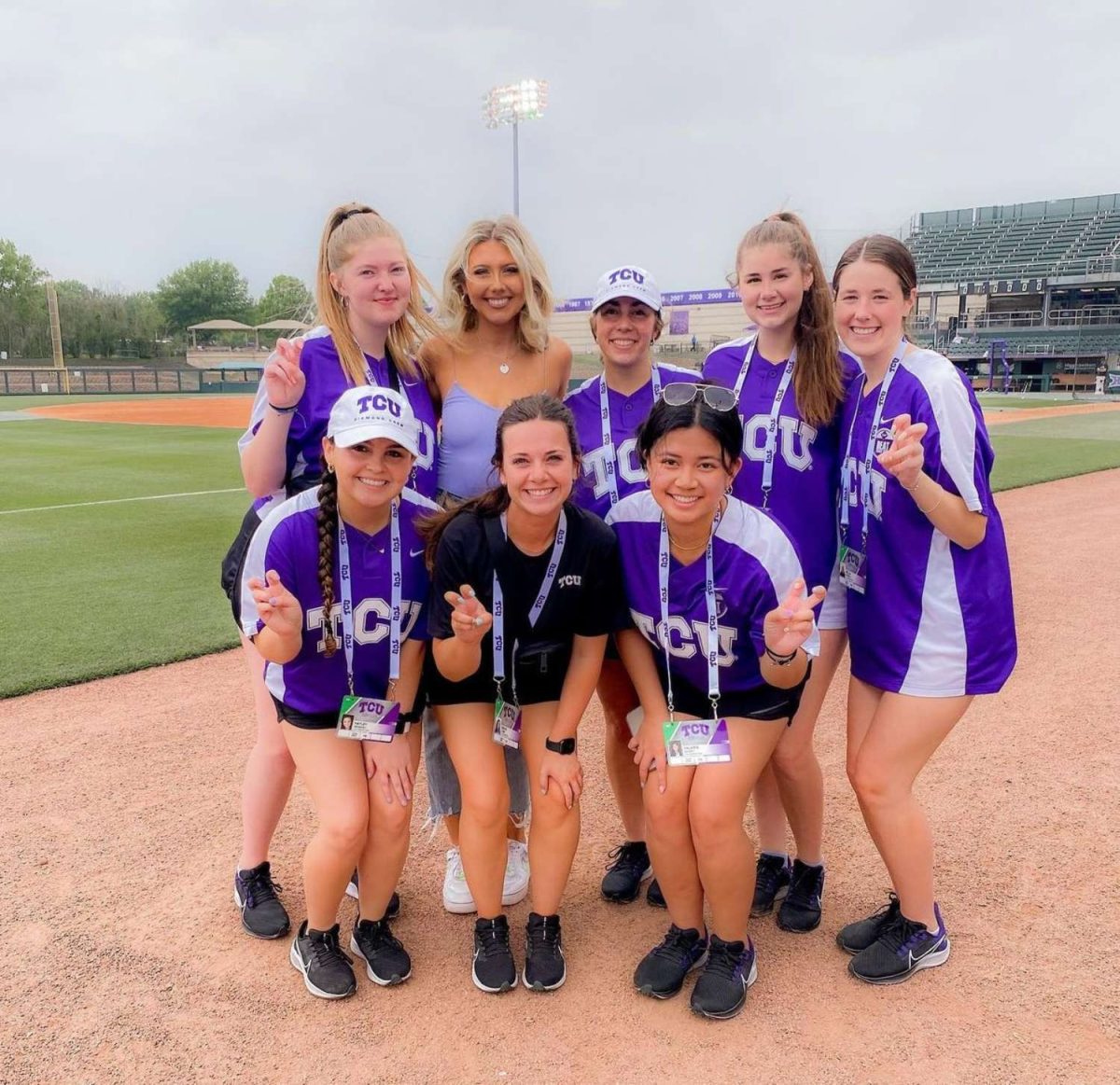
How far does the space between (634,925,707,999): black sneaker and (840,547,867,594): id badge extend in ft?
4.38

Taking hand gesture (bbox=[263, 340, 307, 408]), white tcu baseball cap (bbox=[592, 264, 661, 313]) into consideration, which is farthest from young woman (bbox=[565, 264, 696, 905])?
hand gesture (bbox=[263, 340, 307, 408])

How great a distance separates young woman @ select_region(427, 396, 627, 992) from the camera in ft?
9.86

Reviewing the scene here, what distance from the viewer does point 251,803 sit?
3.47m

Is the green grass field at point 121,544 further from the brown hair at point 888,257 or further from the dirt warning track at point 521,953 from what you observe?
the brown hair at point 888,257

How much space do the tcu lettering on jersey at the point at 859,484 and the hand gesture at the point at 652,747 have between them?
997mm

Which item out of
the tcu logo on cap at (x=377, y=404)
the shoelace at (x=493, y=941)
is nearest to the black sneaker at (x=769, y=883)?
the shoelace at (x=493, y=941)

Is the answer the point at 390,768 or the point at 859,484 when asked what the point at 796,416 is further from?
the point at 390,768

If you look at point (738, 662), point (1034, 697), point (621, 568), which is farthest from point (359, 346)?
point (1034, 697)

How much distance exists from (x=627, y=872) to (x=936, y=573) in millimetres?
1760

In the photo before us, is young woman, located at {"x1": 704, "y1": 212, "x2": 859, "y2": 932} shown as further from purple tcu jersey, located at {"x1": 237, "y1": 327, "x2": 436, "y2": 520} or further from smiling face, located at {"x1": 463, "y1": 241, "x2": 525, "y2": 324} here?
purple tcu jersey, located at {"x1": 237, "y1": 327, "x2": 436, "y2": 520}

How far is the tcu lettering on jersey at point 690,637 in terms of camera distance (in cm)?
302

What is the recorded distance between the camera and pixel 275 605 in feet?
9.32

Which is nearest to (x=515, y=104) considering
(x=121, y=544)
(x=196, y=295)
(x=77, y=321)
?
(x=121, y=544)

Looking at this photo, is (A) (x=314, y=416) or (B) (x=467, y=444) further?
(B) (x=467, y=444)
